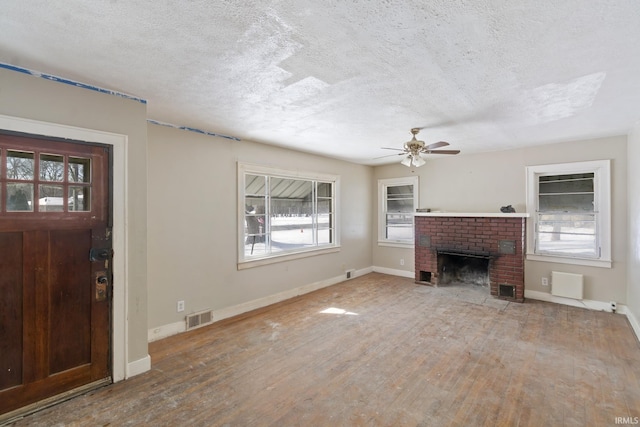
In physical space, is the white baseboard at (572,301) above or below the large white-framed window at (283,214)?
below

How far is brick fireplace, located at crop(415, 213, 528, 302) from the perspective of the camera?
4750 millimetres

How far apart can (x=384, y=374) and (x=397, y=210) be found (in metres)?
4.38

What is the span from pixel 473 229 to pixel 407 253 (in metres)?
1.52

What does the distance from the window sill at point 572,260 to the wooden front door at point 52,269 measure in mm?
5901

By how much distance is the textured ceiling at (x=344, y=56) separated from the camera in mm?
1538

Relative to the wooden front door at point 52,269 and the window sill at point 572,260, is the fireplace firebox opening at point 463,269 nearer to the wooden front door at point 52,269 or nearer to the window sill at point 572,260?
the window sill at point 572,260

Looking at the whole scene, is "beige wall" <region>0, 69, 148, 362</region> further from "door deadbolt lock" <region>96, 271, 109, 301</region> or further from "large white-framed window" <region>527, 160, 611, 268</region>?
"large white-framed window" <region>527, 160, 611, 268</region>

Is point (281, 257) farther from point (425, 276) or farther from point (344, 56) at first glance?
point (344, 56)

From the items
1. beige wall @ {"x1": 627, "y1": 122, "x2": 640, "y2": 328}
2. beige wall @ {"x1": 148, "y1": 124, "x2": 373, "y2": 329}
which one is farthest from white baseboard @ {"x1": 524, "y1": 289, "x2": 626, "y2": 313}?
beige wall @ {"x1": 148, "y1": 124, "x2": 373, "y2": 329}

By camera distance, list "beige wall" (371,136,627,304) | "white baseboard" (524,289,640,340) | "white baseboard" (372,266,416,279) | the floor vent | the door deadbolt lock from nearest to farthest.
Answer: the door deadbolt lock < the floor vent < "white baseboard" (524,289,640,340) < "beige wall" (371,136,627,304) < "white baseboard" (372,266,416,279)

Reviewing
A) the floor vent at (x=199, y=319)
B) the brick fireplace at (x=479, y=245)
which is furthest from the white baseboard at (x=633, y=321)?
the floor vent at (x=199, y=319)

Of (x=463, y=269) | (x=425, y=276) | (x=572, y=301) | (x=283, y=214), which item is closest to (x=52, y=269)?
(x=283, y=214)

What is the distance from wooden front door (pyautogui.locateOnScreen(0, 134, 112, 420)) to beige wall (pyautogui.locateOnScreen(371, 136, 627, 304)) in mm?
5396

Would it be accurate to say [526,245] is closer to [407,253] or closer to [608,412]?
[407,253]
